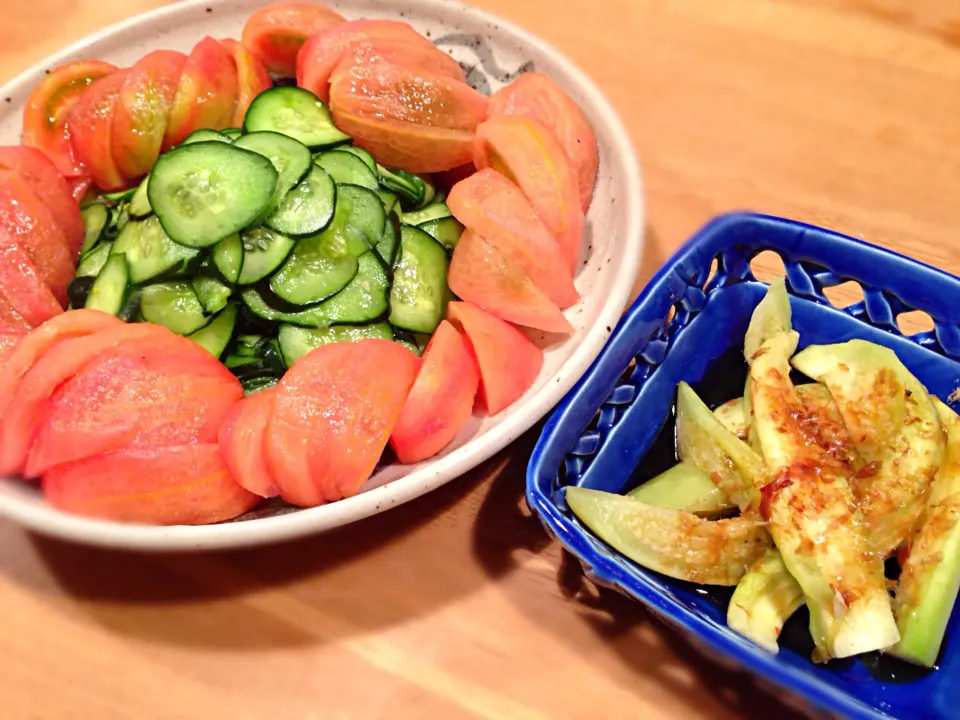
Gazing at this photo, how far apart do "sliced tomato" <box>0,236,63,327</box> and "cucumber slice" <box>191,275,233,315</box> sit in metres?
A: 0.27

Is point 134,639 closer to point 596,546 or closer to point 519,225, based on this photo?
point 596,546

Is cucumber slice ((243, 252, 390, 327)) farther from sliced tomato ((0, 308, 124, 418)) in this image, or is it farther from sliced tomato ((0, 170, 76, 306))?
sliced tomato ((0, 170, 76, 306))

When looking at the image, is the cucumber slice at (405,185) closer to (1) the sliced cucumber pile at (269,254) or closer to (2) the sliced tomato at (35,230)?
(1) the sliced cucumber pile at (269,254)

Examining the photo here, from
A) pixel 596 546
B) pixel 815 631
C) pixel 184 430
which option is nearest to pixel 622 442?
pixel 596 546

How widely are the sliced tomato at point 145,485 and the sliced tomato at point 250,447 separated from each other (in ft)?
0.11

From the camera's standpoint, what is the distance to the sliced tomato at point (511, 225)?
127 centimetres

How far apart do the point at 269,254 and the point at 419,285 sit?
10.9 inches

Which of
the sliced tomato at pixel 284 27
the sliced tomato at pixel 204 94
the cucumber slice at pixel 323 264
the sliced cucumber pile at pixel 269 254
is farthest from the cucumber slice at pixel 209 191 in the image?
the sliced tomato at pixel 284 27

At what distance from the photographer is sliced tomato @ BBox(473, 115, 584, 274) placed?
51.5 inches

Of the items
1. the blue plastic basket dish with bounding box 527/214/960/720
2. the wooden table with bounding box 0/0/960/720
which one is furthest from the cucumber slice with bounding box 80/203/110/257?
the blue plastic basket dish with bounding box 527/214/960/720

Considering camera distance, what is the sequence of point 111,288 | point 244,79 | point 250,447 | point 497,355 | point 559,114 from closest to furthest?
1. point 250,447
2. point 497,355
3. point 111,288
4. point 559,114
5. point 244,79

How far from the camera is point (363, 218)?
4.49 ft

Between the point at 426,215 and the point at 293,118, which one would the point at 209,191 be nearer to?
the point at 293,118

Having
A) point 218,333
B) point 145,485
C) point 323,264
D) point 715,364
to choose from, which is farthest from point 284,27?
point 715,364
